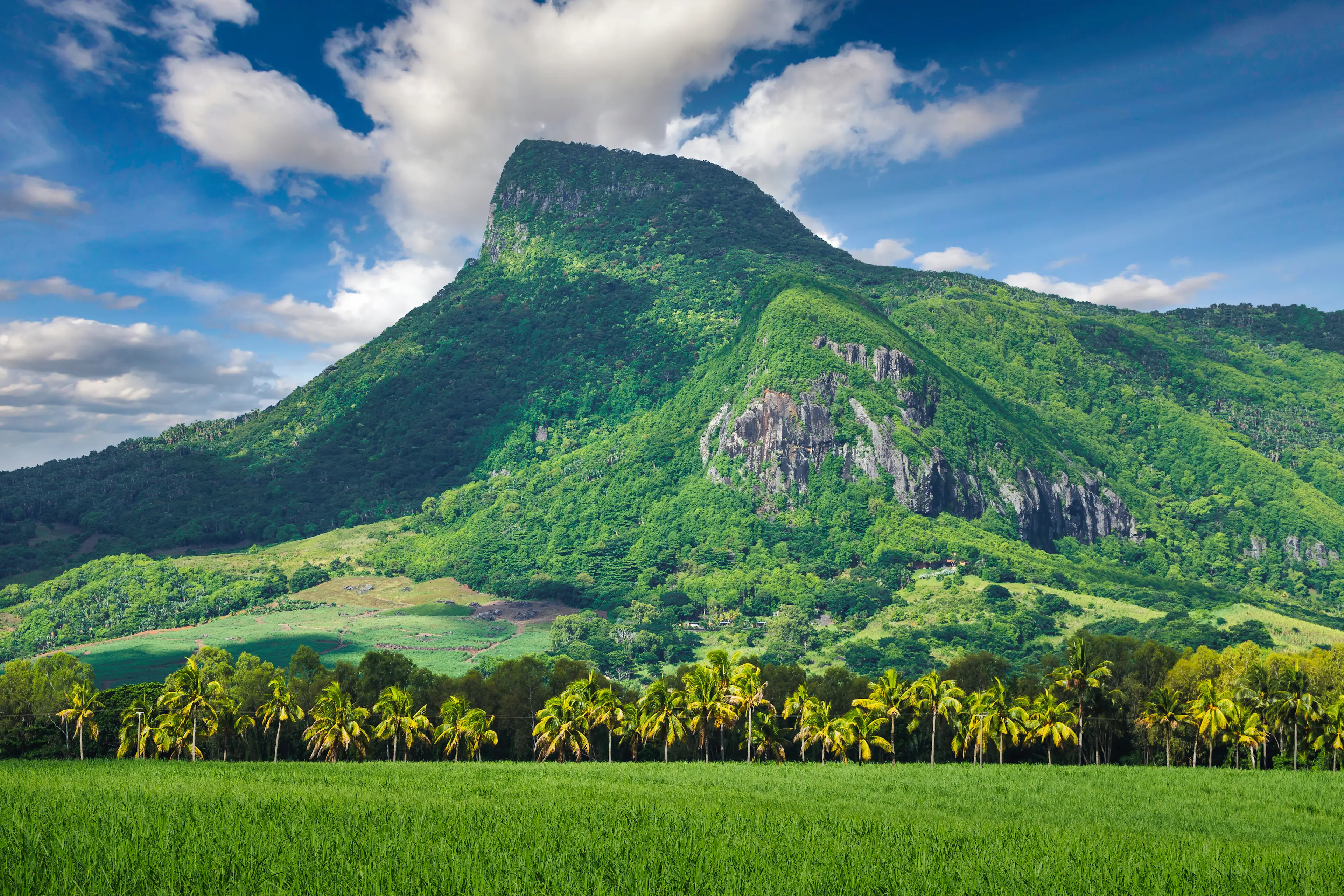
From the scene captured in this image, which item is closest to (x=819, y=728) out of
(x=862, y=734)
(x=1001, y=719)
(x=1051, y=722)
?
(x=862, y=734)

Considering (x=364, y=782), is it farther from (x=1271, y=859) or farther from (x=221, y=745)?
(x=221, y=745)

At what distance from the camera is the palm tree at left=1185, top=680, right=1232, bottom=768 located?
68875 mm

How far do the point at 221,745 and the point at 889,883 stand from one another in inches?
3302

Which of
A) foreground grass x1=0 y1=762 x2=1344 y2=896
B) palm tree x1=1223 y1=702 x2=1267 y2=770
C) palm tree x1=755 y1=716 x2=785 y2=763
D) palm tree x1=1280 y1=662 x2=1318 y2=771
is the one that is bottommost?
palm tree x1=755 y1=716 x2=785 y2=763

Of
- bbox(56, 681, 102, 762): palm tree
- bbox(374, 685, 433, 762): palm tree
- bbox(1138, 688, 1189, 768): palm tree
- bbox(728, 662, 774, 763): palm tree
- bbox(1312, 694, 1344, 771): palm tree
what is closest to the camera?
bbox(1312, 694, 1344, 771): palm tree

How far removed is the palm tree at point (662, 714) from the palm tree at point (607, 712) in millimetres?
2300

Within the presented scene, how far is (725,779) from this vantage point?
46969 mm

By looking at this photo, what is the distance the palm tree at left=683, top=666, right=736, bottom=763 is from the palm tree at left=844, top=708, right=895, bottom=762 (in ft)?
41.1

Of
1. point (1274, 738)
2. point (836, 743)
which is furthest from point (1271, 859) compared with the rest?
point (1274, 738)

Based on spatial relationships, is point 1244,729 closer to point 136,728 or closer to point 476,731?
point 476,731

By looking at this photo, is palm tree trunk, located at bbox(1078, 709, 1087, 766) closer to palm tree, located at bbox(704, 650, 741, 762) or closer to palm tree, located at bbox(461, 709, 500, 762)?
palm tree, located at bbox(704, 650, 741, 762)

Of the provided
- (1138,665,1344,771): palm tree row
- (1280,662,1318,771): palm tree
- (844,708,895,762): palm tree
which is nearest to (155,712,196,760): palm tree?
(844,708,895,762): palm tree

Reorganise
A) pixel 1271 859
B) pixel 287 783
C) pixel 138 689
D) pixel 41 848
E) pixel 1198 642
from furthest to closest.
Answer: pixel 1198 642, pixel 138 689, pixel 287 783, pixel 1271 859, pixel 41 848

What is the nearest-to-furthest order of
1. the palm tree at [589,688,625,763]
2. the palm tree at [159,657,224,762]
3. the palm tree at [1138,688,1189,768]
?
the palm tree at [159,657,224,762] → the palm tree at [589,688,625,763] → the palm tree at [1138,688,1189,768]
